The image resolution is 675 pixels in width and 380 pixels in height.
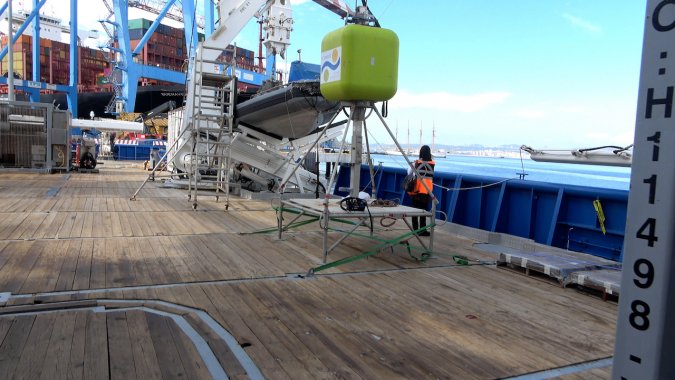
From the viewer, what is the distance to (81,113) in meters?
51.4

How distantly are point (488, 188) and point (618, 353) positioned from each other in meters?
6.87

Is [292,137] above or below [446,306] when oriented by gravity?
above

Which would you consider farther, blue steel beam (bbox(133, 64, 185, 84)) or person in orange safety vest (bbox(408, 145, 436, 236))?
blue steel beam (bbox(133, 64, 185, 84))

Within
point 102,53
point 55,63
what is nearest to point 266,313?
point 55,63

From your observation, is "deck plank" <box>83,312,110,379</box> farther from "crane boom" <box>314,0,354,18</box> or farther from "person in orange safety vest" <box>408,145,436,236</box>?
"crane boom" <box>314,0,354,18</box>

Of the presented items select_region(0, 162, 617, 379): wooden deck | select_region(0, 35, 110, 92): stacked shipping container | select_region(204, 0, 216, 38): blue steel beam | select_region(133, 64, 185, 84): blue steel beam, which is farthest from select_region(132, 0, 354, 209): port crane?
select_region(0, 35, 110, 92): stacked shipping container

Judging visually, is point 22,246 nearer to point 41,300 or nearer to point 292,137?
point 41,300

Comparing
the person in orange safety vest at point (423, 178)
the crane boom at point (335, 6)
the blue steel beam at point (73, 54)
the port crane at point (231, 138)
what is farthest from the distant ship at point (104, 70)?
the person in orange safety vest at point (423, 178)

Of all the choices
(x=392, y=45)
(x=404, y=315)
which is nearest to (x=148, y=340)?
(x=404, y=315)

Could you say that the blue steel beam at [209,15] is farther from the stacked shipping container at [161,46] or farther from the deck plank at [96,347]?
the deck plank at [96,347]

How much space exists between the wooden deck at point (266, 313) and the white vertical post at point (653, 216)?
153 cm

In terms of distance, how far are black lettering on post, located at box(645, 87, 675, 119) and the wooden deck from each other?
1.93m

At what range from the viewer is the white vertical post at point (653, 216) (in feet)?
4.64

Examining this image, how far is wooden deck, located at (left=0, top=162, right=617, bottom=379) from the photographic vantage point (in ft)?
9.62
